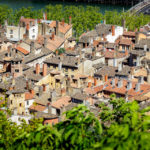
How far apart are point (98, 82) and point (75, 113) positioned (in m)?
38.4

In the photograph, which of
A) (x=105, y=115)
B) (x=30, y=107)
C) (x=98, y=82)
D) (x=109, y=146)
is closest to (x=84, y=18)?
(x=98, y=82)

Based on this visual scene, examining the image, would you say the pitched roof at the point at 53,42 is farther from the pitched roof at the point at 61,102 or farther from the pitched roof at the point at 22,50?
the pitched roof at the point at 61,102

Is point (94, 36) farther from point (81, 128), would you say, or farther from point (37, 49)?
point (81, 128)

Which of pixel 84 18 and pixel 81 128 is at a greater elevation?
pixel 84 18

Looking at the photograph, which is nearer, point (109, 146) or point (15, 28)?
point (109, 146)

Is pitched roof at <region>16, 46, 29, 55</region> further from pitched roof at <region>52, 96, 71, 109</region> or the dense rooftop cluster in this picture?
pitched roof at <region>52, 96, 71, 109</region>

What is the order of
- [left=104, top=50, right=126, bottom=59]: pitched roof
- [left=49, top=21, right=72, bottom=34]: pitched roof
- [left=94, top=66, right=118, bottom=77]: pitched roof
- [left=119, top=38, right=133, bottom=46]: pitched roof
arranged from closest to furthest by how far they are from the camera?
[left=94, top=66, right=118, bottom=77]: pitched roof, [left=104, top=50, right=126, bottom=59]: pitched roof, [left=119, top=38, right=133, bottom=46]: pitched roof, [left=49, top=21, right=72, bottom=34]: pitched roof

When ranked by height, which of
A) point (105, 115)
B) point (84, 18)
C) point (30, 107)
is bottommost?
point (30, 107)

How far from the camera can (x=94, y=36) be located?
81625mm

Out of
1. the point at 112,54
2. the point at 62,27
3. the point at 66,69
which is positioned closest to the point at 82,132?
the point at 66,69

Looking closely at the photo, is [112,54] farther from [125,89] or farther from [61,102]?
[61,102]

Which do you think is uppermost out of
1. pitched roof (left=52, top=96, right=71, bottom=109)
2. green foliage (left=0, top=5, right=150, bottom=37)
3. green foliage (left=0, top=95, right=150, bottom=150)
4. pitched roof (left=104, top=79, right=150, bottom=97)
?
green foliage (left=0, top=5, right=150, bottom=37)

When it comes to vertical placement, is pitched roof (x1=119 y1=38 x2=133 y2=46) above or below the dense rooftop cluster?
above

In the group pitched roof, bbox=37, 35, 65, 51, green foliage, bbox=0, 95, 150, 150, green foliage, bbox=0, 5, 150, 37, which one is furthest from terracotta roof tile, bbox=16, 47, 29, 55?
green foliage, bbox=0, 95, 150, 150
